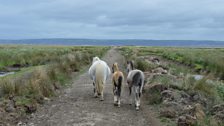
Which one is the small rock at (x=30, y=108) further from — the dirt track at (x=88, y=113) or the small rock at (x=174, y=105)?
the small rock at (x=174, y=105)

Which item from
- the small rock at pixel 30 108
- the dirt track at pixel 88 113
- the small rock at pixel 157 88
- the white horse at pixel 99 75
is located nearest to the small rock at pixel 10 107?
the small rock at pixel 30 108

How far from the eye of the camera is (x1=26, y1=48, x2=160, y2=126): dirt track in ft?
35.4

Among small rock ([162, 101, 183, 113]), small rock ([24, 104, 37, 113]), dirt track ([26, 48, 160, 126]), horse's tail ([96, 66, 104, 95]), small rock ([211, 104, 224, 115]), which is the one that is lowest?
dirt track ([26, 48, 160, 126])

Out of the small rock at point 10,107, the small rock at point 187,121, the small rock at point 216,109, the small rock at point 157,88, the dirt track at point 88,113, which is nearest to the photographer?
the small rock at point 187,121

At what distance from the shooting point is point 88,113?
12.0 m

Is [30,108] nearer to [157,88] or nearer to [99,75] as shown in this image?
[99,75]

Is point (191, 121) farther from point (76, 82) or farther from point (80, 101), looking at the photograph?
point (76, 82)

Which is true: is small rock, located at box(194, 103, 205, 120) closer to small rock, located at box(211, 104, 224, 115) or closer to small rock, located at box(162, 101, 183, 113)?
small rock, located at box(211, 104, 224, 115)

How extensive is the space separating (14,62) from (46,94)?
27.0 m

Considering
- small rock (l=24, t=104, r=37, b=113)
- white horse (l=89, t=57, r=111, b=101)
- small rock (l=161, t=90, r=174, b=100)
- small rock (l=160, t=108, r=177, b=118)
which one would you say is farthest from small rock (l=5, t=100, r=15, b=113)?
small rock (l=161, t=90, r=174, b=100)

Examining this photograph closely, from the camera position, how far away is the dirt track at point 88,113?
35.4 feet

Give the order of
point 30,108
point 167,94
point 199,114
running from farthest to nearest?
point 167,94 < point 30,108 < point 199,114

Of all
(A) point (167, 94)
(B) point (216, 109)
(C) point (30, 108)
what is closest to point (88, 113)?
(C) point (30, 108)

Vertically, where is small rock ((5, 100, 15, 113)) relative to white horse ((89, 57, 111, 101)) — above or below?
below
